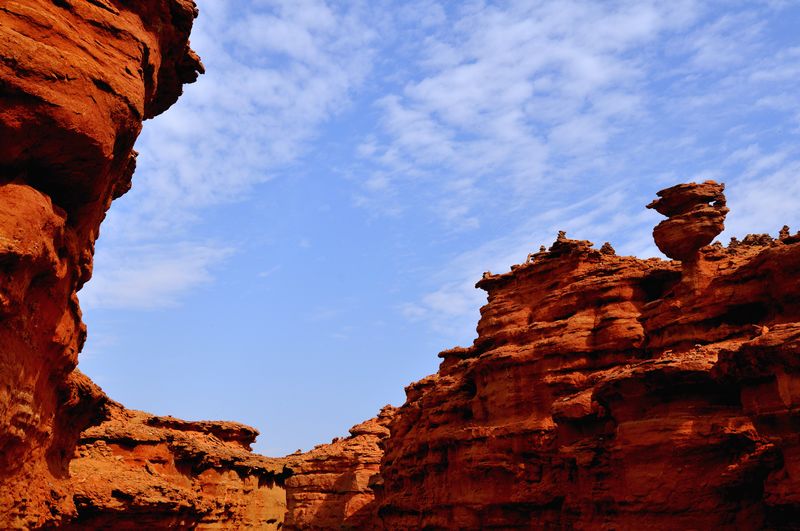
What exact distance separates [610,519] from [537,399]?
11.0m

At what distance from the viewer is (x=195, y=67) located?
53.3 ft

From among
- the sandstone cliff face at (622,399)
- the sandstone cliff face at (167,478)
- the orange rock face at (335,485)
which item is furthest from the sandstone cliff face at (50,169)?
the orange rock face at (335,485)

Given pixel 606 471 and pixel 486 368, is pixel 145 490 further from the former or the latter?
pixel 486 368

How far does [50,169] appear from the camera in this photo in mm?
10281

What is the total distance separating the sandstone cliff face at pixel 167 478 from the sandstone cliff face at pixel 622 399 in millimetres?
9924

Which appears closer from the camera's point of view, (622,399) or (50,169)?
(50,169)

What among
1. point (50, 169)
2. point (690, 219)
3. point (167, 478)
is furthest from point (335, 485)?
point (50, 169)

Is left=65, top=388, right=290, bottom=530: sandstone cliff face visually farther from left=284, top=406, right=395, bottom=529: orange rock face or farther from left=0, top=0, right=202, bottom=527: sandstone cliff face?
left=284, top=406, right=395, bottom=529: orange rock face

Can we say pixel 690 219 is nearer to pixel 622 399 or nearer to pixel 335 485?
pixel 622 399

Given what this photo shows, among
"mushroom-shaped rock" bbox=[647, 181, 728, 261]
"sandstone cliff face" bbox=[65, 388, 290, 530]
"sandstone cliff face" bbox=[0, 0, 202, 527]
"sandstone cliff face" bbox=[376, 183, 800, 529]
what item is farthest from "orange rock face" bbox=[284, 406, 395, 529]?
"sandstone cliff face" bbox=[0, 0, 202, 527]

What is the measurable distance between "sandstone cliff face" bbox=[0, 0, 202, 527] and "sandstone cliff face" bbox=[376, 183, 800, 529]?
17.7 metres

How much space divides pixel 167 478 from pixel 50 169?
2074 cm

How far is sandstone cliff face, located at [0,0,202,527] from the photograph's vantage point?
9242 mm

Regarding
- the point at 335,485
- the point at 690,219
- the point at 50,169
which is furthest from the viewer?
the point at 335,485
